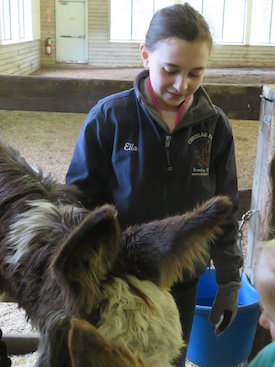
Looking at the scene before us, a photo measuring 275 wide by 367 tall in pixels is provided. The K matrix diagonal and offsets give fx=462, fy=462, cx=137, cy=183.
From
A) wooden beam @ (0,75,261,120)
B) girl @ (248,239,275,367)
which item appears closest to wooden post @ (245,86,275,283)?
wooden beam @ (0,75,261,120)

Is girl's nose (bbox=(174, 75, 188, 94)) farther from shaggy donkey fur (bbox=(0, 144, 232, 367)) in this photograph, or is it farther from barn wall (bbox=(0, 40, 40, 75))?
barn wall (bbox=(0, 40, 40, 75))

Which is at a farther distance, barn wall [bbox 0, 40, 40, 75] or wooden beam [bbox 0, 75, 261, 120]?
barn wall [bbox 0, 40, 40, 75]

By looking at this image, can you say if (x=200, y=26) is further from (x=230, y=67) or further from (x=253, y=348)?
(x=230, y=67)

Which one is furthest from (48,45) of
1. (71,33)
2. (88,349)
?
(88,349)

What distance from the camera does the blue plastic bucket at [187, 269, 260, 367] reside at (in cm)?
213

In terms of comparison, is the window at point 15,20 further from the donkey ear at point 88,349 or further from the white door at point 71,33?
the donkey ear at point 88,349

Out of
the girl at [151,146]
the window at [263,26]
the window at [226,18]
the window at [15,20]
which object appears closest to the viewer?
the girl at [151,146]

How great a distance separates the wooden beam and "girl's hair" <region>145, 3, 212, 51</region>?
2.18 ft

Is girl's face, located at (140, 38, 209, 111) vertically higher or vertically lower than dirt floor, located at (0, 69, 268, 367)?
higher

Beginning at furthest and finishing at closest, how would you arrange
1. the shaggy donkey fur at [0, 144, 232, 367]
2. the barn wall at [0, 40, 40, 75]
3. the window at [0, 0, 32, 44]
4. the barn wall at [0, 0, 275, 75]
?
1. the barn wall at [0, 0, 275, 75]
2. the window at [0, 0, 32, 44]
3. the barn wall at [0, 40, 40, 75]
4. the shaggy donkey fur at [0, 144, 232, 367]

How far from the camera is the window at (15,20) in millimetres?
10391

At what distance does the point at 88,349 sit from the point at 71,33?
46.7ft

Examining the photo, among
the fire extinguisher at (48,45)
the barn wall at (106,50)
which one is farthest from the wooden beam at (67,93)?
the fire extinguisher at (48,45)

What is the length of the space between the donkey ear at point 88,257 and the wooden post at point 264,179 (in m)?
1.33
